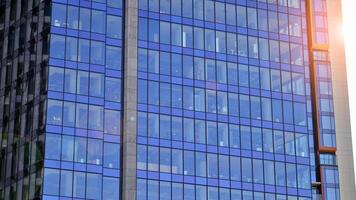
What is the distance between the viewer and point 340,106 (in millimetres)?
98562

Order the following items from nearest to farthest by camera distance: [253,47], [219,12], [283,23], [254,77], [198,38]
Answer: [198,38] → [254,77] → [219,12] → [253,47] → [283,23]

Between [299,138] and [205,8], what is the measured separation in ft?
59.2

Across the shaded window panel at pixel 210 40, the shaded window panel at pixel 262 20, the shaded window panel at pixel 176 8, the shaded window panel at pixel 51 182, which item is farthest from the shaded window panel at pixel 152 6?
the shaded window panel at pixel 51 182

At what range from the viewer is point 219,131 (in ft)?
253

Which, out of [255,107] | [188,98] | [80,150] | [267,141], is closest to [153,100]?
[188,98]

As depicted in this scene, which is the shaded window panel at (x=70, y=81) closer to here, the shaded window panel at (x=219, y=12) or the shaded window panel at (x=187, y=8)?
the shaded window panel at (x=187, y=8)

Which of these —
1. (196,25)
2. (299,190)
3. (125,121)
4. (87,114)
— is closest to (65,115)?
(87,114)

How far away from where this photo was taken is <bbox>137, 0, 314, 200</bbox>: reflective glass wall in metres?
73.6

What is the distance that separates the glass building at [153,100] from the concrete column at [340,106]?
1283 cm

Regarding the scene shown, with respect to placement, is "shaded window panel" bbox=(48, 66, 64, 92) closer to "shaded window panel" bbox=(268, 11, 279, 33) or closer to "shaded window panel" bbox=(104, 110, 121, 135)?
"shaded window panel" bbox=(104, 110, 121, 135)

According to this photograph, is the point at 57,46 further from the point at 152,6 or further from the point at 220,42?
the point at 220,42

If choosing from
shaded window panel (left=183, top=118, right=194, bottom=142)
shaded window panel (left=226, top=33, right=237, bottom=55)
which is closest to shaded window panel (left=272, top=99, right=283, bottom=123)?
shaded window panel (left=226, top=33, right=237, bottom=55)

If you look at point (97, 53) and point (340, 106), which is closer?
point (97, 53)

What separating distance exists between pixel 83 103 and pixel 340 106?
42.3 metres
